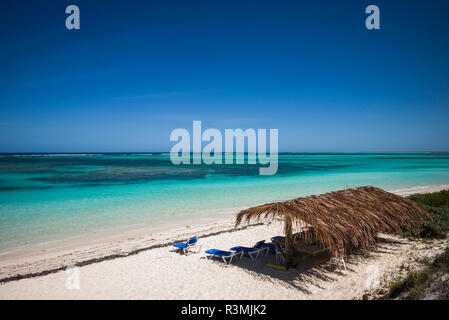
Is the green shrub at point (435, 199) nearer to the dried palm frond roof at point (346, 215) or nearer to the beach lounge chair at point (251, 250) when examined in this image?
the dried palm frond roof at point (346, 215)

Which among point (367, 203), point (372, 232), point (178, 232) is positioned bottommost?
point (178, 232)

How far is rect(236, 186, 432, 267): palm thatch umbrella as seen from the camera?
5102 millimetres

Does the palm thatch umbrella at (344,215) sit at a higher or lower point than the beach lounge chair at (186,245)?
higher

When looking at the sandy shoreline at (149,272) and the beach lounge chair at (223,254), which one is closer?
the sandy shoreline at (149,272)

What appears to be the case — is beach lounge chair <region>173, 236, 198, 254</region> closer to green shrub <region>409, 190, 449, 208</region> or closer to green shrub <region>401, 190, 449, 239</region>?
green shrub <region>401, 190, 449, 239</region>

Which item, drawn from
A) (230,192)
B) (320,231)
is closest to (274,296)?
(320,231)

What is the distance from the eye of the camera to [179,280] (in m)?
5.40

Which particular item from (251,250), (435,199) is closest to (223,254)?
(251,250)

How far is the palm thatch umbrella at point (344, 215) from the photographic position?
201 inches

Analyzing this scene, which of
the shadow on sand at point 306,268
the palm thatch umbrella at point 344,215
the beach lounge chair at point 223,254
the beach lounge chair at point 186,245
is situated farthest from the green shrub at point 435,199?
the beach lounge chair at point 186,245

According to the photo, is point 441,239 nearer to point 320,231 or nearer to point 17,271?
point 320,231

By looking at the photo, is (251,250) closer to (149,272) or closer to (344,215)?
(344,215)

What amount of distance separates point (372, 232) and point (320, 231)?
5.90ft
